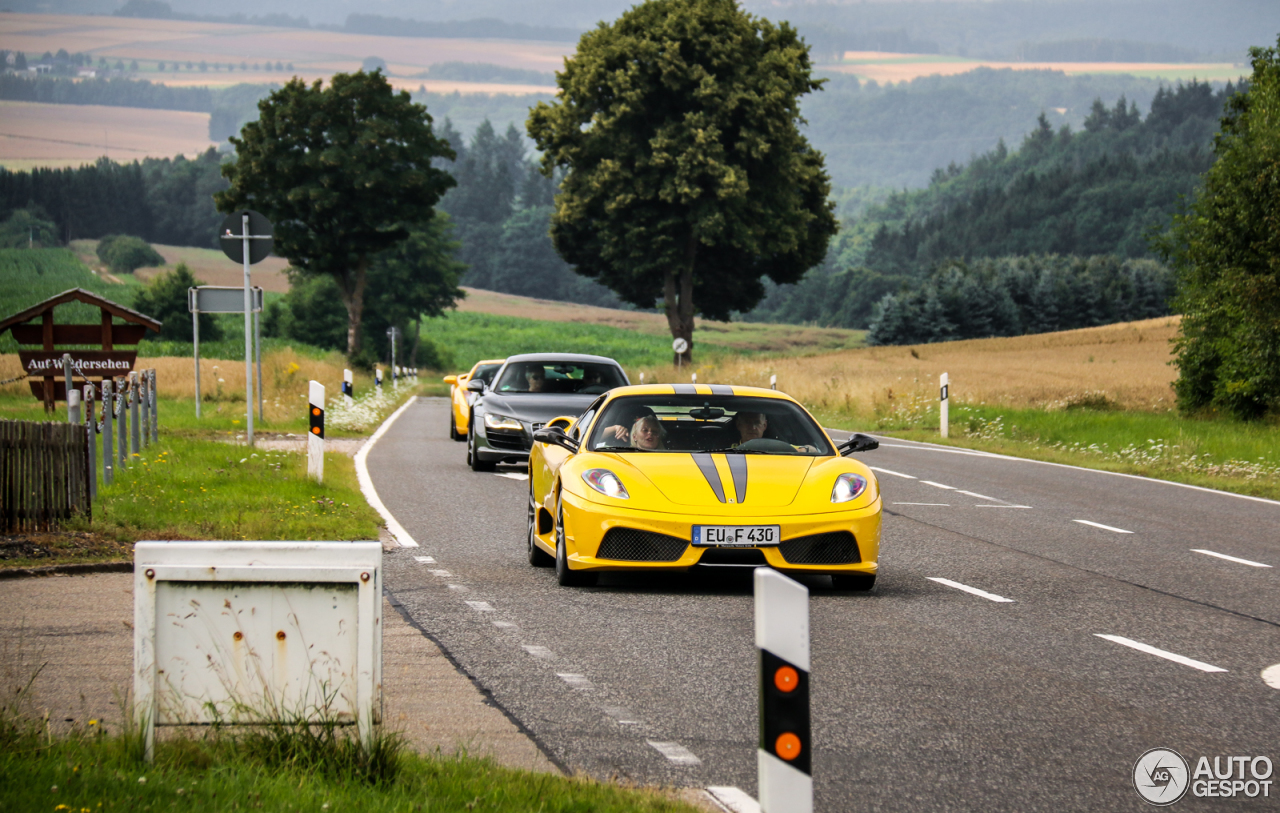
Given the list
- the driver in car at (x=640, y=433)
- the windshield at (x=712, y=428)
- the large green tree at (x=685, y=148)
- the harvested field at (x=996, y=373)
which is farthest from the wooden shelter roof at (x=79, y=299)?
the large green tree at (x=685, y=148)

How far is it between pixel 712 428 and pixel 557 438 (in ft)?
4.25

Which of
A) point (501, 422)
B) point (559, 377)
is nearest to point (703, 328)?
point (559, 377)

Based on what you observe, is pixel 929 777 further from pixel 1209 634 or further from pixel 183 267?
pixel 183 267

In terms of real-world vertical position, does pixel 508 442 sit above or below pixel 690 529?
below

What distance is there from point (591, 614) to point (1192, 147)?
634 feet

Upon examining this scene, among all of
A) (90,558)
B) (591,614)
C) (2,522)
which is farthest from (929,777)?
(2,522)

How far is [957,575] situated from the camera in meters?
9.90

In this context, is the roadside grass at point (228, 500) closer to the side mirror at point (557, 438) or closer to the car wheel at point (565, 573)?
the side mirror at point (557, 438)

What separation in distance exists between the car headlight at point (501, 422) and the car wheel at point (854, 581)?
350 inches

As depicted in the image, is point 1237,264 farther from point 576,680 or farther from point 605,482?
point 576,680

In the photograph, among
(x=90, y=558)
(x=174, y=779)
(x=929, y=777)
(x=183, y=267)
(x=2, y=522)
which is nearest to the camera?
(x=174, y=779)

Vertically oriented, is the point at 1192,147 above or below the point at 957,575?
above

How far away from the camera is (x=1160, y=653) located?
7.17 meters

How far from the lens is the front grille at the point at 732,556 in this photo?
8.55 m
